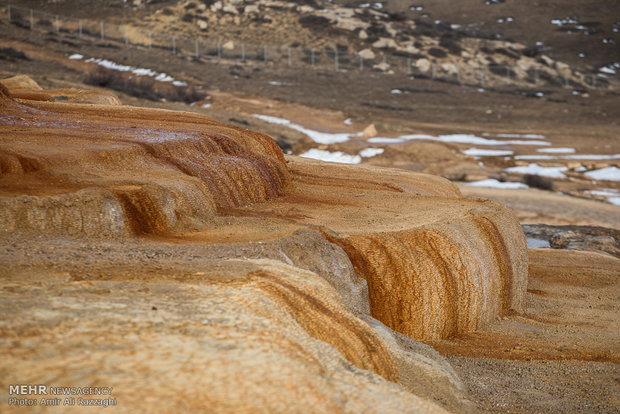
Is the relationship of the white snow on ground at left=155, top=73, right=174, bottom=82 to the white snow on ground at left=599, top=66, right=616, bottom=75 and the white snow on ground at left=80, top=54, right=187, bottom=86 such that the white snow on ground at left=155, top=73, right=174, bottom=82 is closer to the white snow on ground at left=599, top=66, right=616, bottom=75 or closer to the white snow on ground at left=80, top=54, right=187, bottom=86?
the white snow on ground at left=80, top=54, right=187, bottom=86

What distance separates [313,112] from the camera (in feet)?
90.0

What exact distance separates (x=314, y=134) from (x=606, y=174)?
8.83 m

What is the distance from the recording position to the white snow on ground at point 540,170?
21141 mm

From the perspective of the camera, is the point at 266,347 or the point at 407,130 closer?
the point at 266,347

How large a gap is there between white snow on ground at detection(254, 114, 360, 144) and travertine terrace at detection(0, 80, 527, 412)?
515 inches

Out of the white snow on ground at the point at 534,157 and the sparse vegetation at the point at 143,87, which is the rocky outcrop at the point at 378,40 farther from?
the white snow on ground at the point at 534,157

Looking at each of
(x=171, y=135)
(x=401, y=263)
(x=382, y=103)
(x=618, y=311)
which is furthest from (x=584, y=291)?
(x=382, y=103)

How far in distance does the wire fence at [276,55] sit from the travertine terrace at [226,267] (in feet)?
95.5

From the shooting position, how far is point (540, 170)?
21578 millimetres

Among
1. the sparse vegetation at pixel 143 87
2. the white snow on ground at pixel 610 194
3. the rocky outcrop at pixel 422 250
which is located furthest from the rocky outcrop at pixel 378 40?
the rocky outcrop at pixel 422 250

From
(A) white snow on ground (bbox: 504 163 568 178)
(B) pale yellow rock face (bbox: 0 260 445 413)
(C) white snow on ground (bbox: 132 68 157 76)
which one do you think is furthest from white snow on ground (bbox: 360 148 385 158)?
(B) pale yellow rock face (bbox: 0 260 445 413)

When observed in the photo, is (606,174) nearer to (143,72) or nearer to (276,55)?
(143,72)

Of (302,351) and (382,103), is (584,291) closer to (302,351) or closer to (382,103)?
(302,351)

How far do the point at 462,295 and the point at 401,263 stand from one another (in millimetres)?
811
